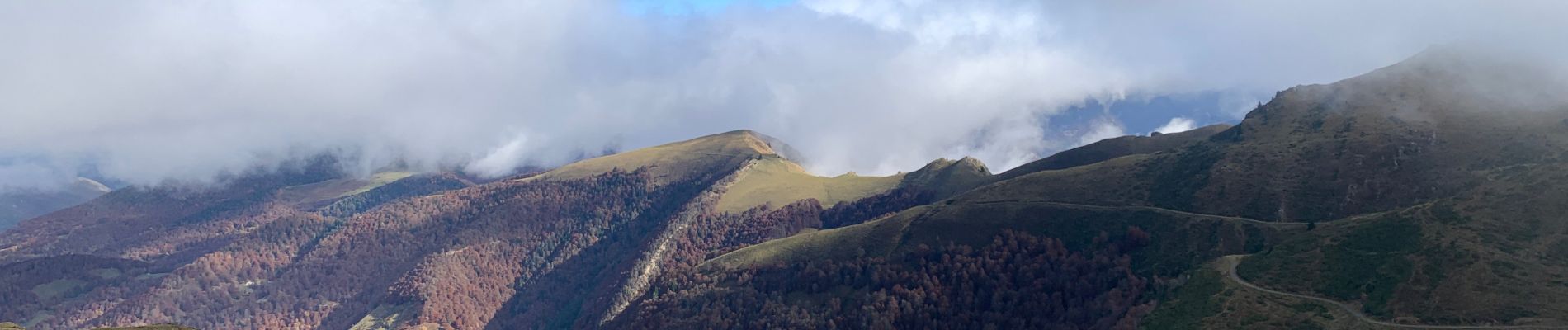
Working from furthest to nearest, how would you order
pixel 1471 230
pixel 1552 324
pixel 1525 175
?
pixel 1525 175
pixel 1471 230
pixel 1552 324

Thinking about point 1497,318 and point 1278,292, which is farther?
point 1278,292

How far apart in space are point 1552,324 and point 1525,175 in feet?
204

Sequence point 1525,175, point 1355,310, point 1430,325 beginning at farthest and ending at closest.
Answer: point 1525,175, point 1355,310, point 1430,325

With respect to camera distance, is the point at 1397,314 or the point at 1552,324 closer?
the point at 1552,324

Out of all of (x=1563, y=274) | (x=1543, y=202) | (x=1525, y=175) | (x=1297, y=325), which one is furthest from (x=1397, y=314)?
(x=1525, y=175)

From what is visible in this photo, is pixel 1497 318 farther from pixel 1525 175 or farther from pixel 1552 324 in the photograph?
pixel 1525 175

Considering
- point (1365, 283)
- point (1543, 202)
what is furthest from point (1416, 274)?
point (1543, 202)

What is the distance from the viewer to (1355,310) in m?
175

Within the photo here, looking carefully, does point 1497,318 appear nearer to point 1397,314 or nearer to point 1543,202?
point 1397,314

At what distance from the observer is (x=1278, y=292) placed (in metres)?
189

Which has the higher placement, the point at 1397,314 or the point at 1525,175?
the point at 1525,175

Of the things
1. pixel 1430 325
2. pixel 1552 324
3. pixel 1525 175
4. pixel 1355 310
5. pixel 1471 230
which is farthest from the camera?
pixel 1525 175

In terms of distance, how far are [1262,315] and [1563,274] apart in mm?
48335

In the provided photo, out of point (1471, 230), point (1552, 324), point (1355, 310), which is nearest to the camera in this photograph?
point (1552, 324)
